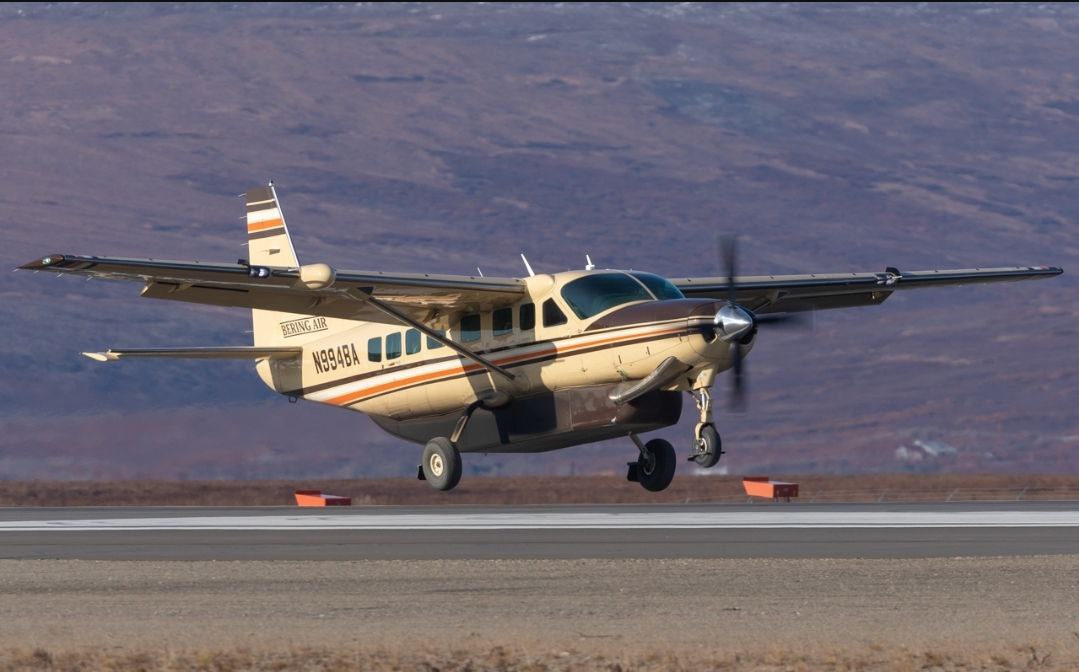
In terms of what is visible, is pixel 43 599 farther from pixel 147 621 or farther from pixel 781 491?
pixel 781 491

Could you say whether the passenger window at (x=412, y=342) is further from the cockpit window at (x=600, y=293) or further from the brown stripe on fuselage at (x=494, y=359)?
the cockpit window at (x=600, y=293)

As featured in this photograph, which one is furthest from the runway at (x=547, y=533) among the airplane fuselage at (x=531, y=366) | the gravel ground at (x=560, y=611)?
the airplane fuselage at (x=531, y=366)

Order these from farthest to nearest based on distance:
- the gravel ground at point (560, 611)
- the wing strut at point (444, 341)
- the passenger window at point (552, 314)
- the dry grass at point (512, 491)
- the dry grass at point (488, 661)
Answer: the dry grass at point (512, 491)
the wing strut at point (444, 341)
the passenger window at point (552, 314)
the gravel ground at point (560, 611)
the dry grass at point (488, 661)

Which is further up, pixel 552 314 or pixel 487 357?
pixel 552 314

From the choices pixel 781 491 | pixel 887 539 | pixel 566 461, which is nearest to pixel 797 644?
pixel 887 539

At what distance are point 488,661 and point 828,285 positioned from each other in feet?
87.3

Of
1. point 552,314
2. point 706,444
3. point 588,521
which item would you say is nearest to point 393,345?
point 552,314

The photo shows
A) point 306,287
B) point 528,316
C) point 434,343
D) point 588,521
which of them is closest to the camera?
point 306,287

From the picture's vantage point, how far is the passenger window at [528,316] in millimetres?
37750

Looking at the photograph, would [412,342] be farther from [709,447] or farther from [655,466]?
[709,447]

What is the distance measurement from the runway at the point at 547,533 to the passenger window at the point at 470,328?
3.99 m

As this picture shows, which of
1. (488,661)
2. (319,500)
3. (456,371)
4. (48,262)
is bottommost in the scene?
(319,500)

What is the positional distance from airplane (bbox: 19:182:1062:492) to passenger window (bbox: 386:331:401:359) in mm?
47

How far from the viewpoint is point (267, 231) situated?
46000mm
